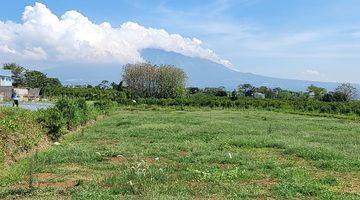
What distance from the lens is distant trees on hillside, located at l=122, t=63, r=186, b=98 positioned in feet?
325

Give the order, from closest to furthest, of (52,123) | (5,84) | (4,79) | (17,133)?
(17,133) < (52,123) < (4,79) < (5,84)

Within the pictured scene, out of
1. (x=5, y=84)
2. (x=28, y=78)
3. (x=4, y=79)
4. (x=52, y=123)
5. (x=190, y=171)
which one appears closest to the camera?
(x=190, y=171)

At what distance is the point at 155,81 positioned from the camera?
10081 centimetres

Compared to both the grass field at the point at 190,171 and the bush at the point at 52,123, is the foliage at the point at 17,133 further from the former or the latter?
the grass field at the point at 190,171

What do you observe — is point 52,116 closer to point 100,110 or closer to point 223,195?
point 223,195

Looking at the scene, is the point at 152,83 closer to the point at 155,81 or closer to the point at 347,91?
the point at 155,81

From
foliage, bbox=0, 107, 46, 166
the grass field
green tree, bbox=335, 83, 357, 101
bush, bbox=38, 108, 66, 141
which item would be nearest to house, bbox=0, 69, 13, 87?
bush, bbox=38, 108, 66, 141

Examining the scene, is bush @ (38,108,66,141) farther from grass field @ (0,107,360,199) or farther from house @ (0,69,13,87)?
house @ (0,69,13,87)

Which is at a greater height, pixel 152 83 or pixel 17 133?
pixel 152 83

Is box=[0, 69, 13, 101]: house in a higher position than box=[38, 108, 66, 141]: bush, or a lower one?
higher

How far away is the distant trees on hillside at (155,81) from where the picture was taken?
325 ft

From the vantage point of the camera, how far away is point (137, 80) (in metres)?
102

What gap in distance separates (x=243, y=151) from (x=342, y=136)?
1081cm

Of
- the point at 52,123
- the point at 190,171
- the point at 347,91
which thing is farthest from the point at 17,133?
the point at 347,91
